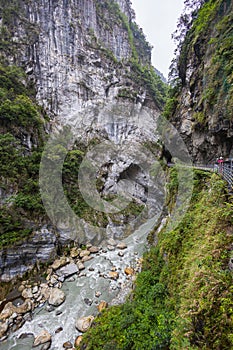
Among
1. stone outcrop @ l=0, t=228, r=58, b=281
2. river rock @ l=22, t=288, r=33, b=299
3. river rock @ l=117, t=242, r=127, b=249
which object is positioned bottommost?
river rock @ l=22, t=288, r=33, b=299

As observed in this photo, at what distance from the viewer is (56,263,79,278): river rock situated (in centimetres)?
833

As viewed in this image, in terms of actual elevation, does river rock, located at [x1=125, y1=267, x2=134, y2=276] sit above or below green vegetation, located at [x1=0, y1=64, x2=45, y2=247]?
below

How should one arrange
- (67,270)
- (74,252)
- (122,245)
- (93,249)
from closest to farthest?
(67,270), (74,252), (93,249), (122,245)

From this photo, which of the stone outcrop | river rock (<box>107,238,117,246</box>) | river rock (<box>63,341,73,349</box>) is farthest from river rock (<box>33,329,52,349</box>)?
river rock (<box>107,238,117,246</box>)

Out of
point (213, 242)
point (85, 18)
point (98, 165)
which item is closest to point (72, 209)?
point (98, 165)

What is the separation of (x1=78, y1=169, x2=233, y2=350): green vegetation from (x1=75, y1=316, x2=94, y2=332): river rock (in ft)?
3.29

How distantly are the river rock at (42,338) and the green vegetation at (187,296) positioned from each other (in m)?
1.71

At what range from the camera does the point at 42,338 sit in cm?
539

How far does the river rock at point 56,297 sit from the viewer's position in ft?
22.2

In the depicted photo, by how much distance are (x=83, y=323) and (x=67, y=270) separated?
323 cm

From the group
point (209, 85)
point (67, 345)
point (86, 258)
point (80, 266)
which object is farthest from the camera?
point (86, 258)

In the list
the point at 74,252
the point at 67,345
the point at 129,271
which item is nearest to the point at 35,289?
the point at 74,252

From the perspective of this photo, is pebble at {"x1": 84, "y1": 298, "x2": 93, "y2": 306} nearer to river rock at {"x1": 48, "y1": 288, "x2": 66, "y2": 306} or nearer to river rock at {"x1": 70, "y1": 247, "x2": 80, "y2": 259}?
river rock at {"x1": 48, "y1": 288, "x2": 66, "y2": 306}

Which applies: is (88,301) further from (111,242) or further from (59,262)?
(111,242)
